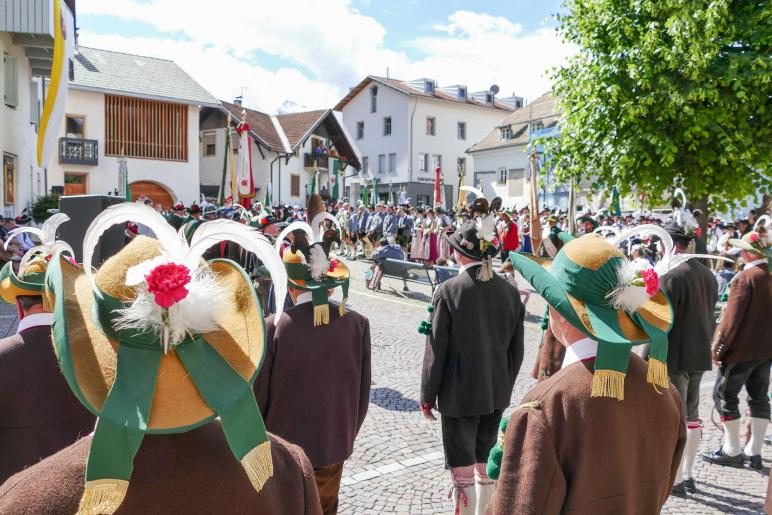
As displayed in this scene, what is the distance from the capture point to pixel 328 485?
11.6ft

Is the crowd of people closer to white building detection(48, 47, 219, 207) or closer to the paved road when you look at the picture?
the paved road

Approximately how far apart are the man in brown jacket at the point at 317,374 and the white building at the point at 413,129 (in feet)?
142

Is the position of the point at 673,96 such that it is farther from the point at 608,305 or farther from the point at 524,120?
the point at 524,120

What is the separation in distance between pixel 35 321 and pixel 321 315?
146 centimetres

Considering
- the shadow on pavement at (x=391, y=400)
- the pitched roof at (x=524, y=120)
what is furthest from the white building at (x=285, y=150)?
the shadow on pavement at (x=391, y=400)

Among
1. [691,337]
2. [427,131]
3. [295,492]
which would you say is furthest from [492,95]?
[295,492]

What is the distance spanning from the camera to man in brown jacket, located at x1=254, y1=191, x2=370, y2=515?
348 cm

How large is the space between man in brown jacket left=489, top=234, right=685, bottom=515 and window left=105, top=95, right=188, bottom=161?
31.5 meters

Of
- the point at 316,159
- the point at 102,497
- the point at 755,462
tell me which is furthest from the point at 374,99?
the point at 102,497

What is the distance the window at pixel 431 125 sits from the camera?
48.5 meters

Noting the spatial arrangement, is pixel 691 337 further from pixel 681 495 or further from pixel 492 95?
pixel 492 95

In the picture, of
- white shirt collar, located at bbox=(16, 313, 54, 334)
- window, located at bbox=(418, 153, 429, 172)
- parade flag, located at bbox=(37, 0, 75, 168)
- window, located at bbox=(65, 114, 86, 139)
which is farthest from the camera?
window, located at bbox=(418, 153, 429, 172)

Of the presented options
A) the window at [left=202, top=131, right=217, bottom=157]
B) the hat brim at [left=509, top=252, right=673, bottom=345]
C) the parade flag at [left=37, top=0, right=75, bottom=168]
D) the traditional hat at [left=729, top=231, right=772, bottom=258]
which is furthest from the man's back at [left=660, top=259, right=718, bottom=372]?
the window at [left=202, top=131, right=217, bottom=157]

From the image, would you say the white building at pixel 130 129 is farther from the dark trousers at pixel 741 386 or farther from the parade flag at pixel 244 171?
the dark trousers at pixel 741 386
